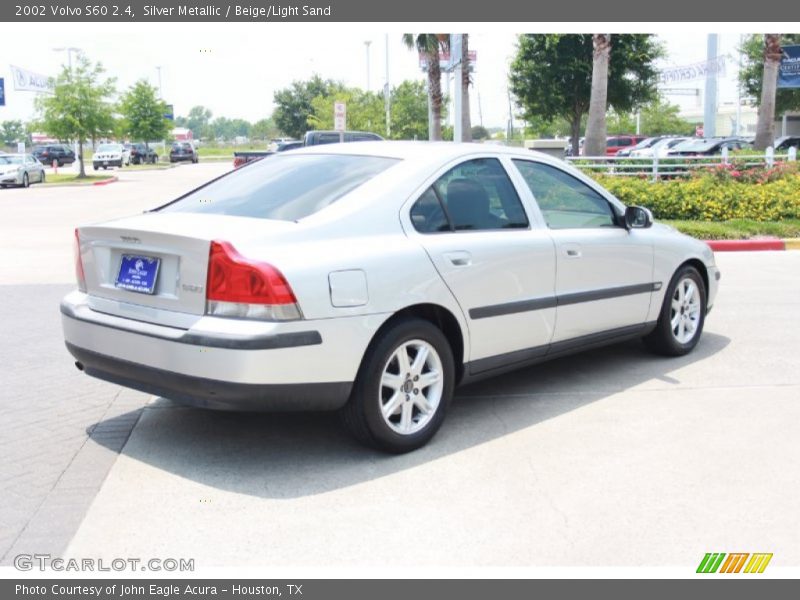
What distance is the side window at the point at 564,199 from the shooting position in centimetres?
574

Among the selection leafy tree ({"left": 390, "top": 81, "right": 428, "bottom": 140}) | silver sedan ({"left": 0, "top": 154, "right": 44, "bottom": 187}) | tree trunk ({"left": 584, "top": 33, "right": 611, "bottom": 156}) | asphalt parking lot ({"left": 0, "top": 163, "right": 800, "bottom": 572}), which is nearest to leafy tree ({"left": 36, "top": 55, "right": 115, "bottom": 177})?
silver sedan ({"left": 0, "top": 154, "right": 44, "bottom": 187})

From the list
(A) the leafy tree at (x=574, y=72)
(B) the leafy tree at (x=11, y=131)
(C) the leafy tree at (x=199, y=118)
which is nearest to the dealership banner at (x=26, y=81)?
(A) the leafy tree at (x=574, y=72)

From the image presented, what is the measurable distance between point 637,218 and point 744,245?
27.1 ft

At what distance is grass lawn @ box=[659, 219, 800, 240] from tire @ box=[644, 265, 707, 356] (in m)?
7.55

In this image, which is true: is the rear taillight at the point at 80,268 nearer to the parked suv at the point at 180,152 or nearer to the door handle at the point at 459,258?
the door handle at the point at 459,258

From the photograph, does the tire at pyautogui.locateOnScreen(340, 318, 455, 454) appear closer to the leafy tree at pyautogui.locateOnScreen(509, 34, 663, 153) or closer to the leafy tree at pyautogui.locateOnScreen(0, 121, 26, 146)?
the leafy tree at pyautogui.locateOnScreen(509, 34, 663, 153)

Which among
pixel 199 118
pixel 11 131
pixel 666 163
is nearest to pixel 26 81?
pixel 666 163

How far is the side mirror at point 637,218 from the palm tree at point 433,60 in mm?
24394

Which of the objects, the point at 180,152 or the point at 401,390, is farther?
the point at 180,152

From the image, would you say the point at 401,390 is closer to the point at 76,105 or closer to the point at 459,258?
the point at 459,258

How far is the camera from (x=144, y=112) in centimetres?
6544

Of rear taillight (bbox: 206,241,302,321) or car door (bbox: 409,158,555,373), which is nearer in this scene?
rear taillight (bbox: 206,241,302,321)

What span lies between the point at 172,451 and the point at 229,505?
2.79 ft

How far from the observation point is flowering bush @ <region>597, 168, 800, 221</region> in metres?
15.5
